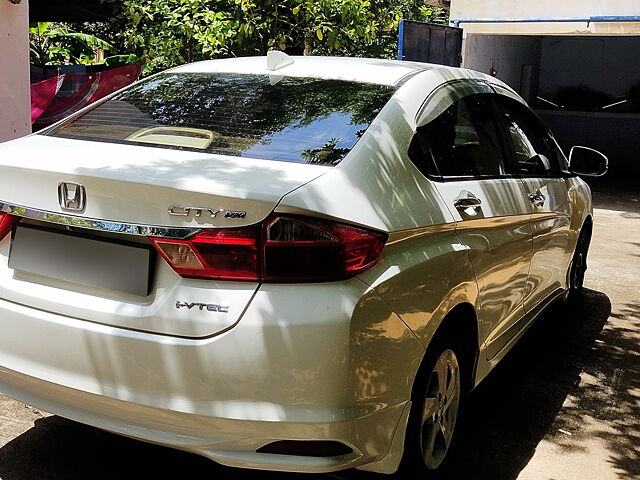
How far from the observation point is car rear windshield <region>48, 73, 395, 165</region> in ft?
9.65

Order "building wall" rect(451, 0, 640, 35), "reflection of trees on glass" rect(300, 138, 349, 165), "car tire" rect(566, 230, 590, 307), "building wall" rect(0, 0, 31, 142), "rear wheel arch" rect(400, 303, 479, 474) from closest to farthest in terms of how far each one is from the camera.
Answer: "reflection of trees on glass" rect(300, 138, 349, 165) < "rear wheel arch" rect(400, 303, 479, 474) < "car tire" rect(566, 230, 590, 307) < "building wall" rect(0, 0, 31, 142) < "building wall" rect(451, 0, 640, 35)

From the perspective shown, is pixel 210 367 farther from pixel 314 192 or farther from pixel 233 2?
pixel 233 2

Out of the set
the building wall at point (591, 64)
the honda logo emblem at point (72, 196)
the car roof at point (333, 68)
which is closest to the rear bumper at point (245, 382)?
the honda logo emblem at point (72, 196)

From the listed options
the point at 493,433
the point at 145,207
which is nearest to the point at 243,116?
the point at 145,207

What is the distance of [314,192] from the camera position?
249 centimetres

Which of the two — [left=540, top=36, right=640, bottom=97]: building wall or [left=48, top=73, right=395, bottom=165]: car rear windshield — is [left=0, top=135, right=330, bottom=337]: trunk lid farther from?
[left=540, top=36, right=640, bottom=97]: building wall

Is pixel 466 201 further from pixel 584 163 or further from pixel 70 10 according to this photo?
pixel 70 10

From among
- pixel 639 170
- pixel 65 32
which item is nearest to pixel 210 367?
pixel 65 32

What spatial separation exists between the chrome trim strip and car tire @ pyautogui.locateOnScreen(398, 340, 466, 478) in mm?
1027

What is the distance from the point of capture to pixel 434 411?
123 inches

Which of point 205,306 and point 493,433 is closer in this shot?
point 205,306

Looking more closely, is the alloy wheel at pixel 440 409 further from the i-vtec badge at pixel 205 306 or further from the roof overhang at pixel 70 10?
the roof overhang at pixel 70 10

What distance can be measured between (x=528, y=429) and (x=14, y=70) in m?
5.08

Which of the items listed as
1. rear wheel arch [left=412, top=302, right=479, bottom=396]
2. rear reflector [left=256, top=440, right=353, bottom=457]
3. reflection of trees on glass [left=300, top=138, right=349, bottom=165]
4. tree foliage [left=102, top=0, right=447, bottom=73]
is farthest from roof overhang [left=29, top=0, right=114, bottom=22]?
rear reflector [left=256, top=440, right=353, bottom=457]
